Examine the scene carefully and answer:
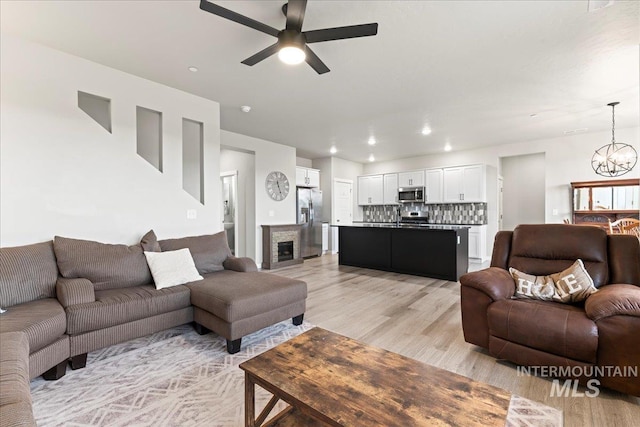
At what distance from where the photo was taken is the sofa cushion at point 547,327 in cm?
187

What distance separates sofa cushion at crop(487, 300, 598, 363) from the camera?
1871mm

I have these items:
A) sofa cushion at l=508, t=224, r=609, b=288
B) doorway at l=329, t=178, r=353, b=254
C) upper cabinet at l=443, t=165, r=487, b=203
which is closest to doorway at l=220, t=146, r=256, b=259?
doorway at l=329, t=178, r=353, b=254

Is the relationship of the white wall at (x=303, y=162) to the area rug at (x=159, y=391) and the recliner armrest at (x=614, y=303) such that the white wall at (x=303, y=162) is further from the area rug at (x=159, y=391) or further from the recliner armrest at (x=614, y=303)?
the recliner armrest at (x=614, y=303)

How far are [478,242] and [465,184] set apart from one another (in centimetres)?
145

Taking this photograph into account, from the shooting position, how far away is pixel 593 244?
2.46 m

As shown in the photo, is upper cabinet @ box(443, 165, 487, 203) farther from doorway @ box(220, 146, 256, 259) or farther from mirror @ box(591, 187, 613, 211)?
doorway @ box(220, 146, 256, 259)

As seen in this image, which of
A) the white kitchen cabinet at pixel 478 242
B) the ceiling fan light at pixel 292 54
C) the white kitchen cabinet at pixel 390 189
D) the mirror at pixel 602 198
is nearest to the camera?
the ceiling fan light at pixel 292 54

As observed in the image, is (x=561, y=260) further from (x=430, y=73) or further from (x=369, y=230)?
(x=369, y=230)

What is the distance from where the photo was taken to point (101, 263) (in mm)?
2699

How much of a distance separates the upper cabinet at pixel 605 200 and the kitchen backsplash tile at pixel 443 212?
5.69ft

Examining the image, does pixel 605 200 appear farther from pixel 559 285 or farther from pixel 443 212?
pixel 559 285

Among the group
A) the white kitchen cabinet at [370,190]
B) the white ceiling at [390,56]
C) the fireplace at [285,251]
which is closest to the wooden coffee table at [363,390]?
the white ceiling at [390,56]

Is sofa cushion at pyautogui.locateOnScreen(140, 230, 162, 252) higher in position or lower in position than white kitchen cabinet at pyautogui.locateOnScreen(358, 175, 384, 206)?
lower

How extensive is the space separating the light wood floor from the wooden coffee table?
98 cm
